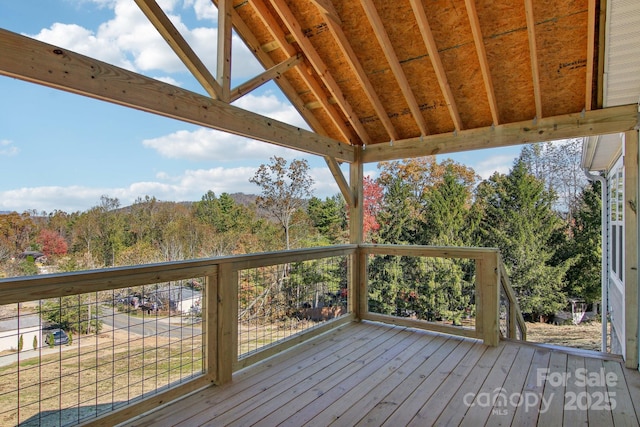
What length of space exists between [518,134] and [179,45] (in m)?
3.52

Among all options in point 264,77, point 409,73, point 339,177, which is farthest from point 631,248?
point 264,77

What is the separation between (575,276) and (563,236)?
164cm

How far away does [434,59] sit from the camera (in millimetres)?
3441

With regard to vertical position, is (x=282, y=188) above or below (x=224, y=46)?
below

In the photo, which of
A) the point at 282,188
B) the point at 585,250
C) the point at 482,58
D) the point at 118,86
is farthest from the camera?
the point at 585,250

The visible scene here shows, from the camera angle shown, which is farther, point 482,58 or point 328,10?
point 482,58

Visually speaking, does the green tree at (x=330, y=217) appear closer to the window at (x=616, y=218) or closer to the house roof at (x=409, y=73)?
the house roof at (x=409, y=73)

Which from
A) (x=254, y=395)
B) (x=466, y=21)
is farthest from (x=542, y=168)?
(x=254, y=395)

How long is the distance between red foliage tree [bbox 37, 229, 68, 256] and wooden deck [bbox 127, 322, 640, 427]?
5583 mm

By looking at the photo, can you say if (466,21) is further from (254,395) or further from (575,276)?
(575,276)

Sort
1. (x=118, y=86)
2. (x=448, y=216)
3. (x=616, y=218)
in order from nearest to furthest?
(x=118, y=86) < (x=616, y=218) < (x=448, y=216)

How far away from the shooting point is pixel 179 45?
2775 mm

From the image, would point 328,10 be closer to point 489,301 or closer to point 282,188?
point 489,301

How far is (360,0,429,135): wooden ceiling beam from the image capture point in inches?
125
